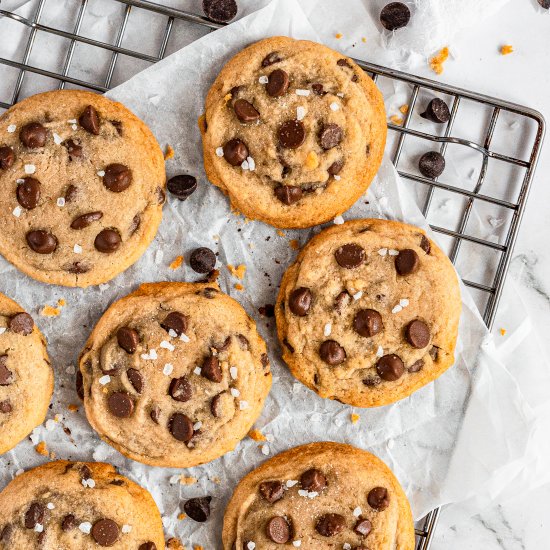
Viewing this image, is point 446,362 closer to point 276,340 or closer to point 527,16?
point 276,340

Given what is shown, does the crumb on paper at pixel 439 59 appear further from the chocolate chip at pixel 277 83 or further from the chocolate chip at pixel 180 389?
the chocolate chip at pixel 180 389

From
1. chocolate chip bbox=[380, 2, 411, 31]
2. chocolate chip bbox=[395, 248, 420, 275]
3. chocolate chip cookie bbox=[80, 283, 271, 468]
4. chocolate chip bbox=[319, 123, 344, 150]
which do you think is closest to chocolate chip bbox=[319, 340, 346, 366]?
chocolate chip cookie bbox=[80, 283, 271, 468]

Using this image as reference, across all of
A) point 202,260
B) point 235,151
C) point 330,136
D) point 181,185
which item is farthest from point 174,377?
point 330,136

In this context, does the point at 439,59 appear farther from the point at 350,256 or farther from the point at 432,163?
the point at 350,256

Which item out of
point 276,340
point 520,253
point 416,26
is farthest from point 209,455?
point 416,26

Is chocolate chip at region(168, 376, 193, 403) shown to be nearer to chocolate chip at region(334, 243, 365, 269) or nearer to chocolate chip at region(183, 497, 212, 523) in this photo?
chocolate chip at region(183, 497, 212, 523)

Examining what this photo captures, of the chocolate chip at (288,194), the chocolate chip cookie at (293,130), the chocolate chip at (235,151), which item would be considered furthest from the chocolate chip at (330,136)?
the chocolate chip at (235,151)

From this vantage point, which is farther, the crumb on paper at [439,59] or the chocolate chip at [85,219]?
the crumb on paper at [439,59]
